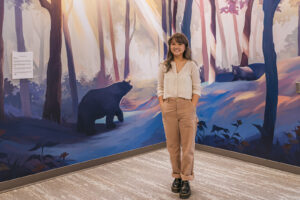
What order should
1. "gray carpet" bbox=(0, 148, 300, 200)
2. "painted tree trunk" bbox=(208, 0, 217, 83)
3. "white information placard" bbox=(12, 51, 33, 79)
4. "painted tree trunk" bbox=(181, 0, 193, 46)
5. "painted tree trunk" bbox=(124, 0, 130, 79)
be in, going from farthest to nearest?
"painted tree trunk" bbox=(181, 0, 193, 46) < "painted tree trunk" bbox=(208, 0, 217, 83) < "painted tree trunk" bbox=(124, 0, 130, 79) < "white information placard" bbox=(12, 51, 33, 79) < "gray carpet" bbox=(0, 148, 300, 200)

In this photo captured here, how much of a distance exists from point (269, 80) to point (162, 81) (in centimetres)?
139

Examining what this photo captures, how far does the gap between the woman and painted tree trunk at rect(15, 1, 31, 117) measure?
1360mm

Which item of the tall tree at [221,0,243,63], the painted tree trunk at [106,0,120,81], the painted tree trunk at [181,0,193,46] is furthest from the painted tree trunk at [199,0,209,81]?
the painted tree trunk at [106,0,120,81]

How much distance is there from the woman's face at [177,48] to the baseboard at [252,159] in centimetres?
173

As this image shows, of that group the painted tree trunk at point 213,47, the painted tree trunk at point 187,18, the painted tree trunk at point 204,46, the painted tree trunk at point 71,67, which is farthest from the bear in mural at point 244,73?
the painted tree trunk at point 71,67

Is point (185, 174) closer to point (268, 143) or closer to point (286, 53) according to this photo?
point (268, 143)

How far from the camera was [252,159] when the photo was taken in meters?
3.34

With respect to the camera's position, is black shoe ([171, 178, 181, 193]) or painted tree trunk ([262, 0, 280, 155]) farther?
painted tree trunk ([262, 0, 280, 155])

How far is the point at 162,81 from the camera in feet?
8.18

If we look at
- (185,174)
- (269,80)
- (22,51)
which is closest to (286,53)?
(269,80)

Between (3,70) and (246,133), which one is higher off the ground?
(3,70)

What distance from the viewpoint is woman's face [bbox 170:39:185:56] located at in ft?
7.73

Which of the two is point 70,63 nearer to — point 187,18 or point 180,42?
point 180,42

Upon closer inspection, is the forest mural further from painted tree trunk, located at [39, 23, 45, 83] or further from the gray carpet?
the gray carpet
